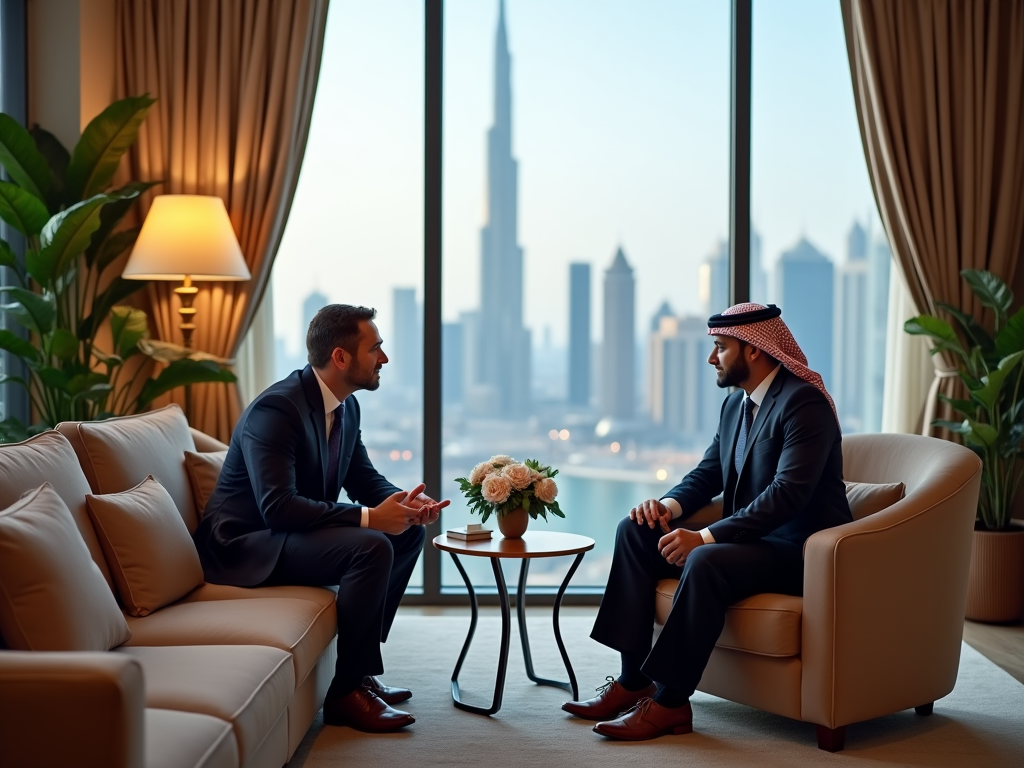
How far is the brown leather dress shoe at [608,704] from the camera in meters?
3.38

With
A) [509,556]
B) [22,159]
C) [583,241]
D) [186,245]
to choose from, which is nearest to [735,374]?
[509,556]

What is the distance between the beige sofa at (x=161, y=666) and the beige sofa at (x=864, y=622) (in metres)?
1.22

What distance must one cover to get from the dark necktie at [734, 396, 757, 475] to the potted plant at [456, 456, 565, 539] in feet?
2.06

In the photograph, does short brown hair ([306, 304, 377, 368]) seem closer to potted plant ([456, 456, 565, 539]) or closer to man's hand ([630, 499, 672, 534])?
potted plant ([456, 456, 565, 539])

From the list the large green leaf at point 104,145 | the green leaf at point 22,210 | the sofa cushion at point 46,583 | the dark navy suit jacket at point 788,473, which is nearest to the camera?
the sofa cushion at point 46,583

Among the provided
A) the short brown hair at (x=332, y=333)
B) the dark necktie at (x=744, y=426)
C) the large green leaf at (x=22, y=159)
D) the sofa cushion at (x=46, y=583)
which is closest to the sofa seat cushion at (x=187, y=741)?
the sofa cushion at (x=46, y=583)

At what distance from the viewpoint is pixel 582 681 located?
3.79 m

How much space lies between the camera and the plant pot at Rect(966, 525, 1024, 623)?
4.56 meters

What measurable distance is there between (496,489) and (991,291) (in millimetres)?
2480

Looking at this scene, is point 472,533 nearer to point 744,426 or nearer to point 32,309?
point 744,426

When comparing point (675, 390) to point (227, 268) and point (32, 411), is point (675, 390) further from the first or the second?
point (32, 411)

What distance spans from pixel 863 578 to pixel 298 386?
74.3 inches

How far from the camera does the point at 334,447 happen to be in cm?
368

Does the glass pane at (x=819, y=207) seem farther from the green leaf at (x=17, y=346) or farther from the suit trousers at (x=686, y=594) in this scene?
the green leaf at (x=17, y=346)
